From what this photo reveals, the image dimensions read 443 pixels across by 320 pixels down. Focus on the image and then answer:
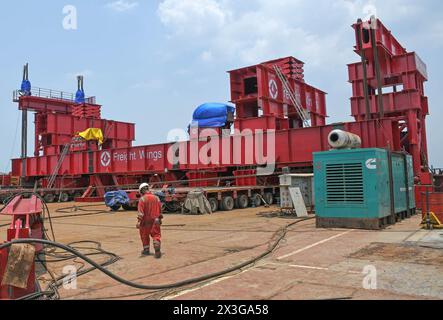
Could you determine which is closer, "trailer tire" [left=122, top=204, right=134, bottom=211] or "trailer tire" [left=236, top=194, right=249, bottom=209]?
"trailer tire" [left=122, top=204, right=134, bottom=211]

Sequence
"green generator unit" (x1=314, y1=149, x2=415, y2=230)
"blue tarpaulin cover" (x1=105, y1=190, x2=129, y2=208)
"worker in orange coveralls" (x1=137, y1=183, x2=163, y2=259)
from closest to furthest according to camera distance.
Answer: "worker in orange coveralls" (x1=137, y1=183, x2=163, y2=259), "green generator unit" (x1=314, y1=149, x2=415, y2=230), "blue tarpaulin cover" (x1=105, y1=190, x2=129, y2=208)

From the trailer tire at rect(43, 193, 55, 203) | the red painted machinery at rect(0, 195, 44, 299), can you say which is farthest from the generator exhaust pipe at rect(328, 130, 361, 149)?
the trailer tire at rect(43, 193, 55, 203)

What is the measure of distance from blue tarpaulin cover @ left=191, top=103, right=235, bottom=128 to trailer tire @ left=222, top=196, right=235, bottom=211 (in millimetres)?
7414

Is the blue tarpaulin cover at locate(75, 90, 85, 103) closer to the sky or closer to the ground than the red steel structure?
closer to the sky

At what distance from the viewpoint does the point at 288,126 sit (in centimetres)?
2214

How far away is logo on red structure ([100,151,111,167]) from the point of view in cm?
2655

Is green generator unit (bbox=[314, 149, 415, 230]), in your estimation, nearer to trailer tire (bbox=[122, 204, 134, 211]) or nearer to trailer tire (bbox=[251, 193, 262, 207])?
trailer tire (bbox=[251, 193, 262, 207])

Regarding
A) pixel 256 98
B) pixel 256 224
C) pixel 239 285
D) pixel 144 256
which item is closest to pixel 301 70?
pixel 256 98

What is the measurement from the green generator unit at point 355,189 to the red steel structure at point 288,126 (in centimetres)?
428

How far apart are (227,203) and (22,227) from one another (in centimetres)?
1149

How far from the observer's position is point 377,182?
9398 millimetres

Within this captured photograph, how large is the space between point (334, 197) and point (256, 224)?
2.59 meters

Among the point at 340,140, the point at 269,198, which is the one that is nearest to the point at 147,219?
the point at 340,140

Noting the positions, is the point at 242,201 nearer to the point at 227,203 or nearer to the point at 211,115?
the point at 227,203
